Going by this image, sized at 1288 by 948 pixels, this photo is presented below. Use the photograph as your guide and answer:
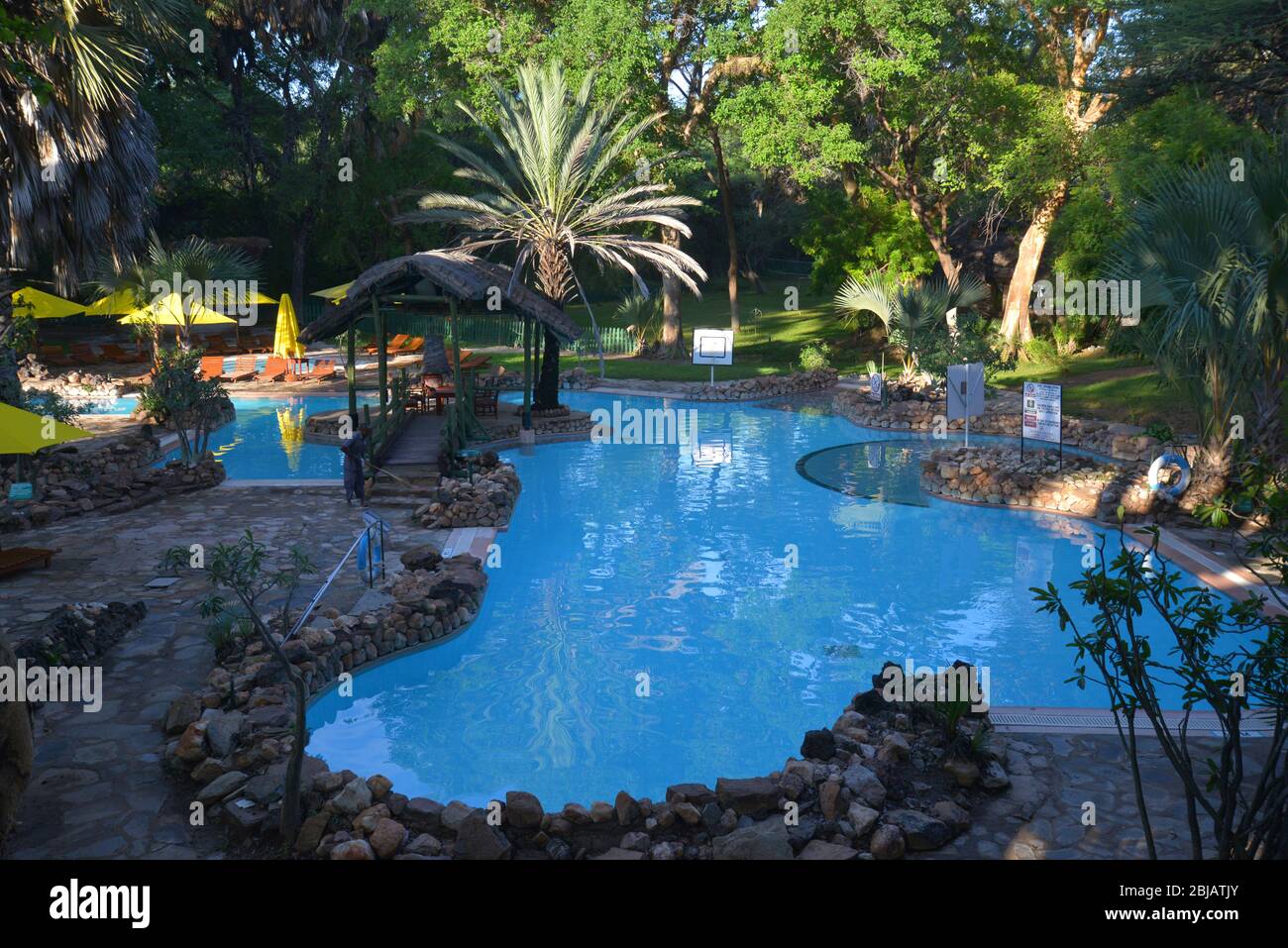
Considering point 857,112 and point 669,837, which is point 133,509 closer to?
point 669,837

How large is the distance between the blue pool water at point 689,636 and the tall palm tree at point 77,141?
744 centimetres

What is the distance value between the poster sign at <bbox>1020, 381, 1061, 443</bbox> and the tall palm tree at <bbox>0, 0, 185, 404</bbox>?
14.7m

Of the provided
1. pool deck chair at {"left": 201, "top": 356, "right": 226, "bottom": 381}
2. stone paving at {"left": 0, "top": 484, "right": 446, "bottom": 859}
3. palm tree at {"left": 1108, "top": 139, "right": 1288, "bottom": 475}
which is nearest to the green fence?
pool deck chair at {"left": 201, "top": 356, "right": 226, "bottom": 381}

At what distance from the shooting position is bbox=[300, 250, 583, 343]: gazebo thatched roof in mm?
18234

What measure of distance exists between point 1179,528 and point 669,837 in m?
11.4

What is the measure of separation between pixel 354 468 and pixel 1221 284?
12.8 m

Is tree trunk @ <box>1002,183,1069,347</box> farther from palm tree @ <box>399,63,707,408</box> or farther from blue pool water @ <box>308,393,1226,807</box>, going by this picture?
blue pool water @ <box>308,393,1226,807</box>

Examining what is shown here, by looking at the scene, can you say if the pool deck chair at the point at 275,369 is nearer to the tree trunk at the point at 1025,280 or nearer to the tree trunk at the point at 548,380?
the tree trunk at the point at 548,380

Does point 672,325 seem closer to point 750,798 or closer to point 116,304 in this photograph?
point 116,304

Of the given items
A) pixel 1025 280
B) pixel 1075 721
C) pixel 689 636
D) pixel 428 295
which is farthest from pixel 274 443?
pixel 1025 280

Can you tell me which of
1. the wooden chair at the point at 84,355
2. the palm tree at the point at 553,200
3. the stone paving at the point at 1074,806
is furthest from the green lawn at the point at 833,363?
the wooden chair at the point at 84,355

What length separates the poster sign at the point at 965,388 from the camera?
2064cm

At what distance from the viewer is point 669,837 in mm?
7129
